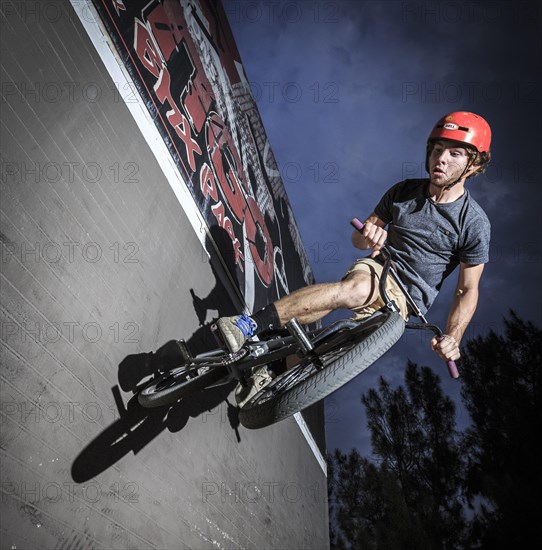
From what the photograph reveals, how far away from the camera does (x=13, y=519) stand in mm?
1752

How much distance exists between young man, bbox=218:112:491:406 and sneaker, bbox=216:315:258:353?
23cm

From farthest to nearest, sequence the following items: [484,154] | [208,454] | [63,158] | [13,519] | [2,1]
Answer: [208,454] < [484,154] < [63,158] < [2,1] < [13,519]

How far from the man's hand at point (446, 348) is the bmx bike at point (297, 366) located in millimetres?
92

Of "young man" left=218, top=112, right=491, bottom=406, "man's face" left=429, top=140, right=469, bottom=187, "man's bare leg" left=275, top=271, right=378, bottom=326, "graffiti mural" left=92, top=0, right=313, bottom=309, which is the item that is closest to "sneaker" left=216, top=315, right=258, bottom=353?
"young man" left=218, top=112, right=491, bottom=406

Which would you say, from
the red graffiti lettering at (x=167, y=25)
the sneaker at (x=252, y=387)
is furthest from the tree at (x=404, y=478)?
the red graffiti lettering at (x=167, y=25)

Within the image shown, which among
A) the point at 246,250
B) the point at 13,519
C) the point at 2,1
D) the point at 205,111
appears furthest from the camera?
the point at 246,250

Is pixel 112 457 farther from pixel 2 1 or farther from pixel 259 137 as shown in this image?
pixel 259 137

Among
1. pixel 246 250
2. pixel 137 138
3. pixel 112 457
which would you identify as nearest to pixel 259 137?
pixel 246 250

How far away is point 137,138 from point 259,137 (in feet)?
16.0

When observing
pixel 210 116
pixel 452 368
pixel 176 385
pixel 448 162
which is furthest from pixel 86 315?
pixel 210 116

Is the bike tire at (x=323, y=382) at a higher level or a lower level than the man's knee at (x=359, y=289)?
higher

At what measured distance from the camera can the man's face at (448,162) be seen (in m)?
3.35

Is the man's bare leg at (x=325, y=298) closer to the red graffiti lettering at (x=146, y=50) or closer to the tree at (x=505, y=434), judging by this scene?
the red graffiti lettering at (x=146, y=50)

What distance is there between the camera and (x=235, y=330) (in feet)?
8.73
